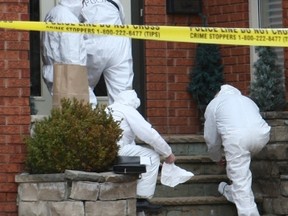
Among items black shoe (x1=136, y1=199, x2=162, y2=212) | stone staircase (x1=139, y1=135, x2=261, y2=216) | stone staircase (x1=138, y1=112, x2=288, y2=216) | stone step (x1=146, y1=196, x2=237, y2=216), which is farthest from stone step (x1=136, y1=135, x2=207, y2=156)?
black shoe (x1=136, y1=199, x2=162, y2=212)

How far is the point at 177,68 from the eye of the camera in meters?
13.4

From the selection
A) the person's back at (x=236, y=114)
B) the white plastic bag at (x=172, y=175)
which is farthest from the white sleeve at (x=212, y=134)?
the white plastic bag at (x=172, y=175)

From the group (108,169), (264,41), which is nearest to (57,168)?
(108,169)

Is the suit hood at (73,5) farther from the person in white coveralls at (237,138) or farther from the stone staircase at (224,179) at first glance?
the stone staircase at (224,179)

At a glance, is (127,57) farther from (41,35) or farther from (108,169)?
(108,169)

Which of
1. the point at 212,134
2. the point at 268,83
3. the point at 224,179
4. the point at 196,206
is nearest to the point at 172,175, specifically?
the point at 196,206

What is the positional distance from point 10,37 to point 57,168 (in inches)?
60.4

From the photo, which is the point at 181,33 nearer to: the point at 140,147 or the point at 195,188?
the point at 140,147

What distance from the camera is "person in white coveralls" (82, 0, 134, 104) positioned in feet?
39.1

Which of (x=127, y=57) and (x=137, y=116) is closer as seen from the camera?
(x=137, y=116)

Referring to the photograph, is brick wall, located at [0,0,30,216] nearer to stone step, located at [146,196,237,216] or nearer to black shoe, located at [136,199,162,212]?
black shoe, located at [136,199,162,212]

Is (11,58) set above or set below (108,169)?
above

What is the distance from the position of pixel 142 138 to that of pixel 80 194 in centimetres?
123

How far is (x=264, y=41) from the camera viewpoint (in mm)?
10297
